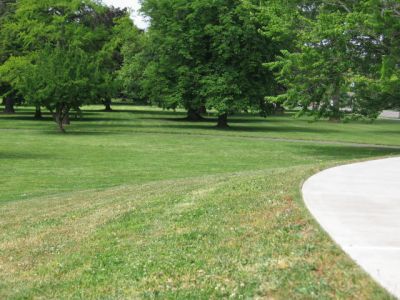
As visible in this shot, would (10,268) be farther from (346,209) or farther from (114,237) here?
(346,209)

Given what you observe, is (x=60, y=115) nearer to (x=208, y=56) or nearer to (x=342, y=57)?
(x=208, y=56)

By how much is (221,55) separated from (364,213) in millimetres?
40748

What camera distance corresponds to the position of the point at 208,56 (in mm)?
50062

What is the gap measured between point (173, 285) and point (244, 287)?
761 mm

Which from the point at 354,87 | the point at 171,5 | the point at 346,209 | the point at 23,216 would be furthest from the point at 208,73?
the point at 346,209

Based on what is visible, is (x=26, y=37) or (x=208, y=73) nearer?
(x=208, y=73)

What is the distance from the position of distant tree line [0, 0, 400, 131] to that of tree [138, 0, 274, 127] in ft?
0.30

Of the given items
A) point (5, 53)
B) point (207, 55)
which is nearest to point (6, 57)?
point (5, 53)

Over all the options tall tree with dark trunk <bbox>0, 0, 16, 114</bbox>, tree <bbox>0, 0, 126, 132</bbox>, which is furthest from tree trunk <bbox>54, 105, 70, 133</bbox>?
tall tree with dark trunk <bbox>0, 0, 16, 114</bbox>

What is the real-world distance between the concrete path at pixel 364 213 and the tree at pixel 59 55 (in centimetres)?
2964

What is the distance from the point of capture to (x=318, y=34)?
76.8 feet

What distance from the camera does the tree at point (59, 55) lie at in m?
40.1

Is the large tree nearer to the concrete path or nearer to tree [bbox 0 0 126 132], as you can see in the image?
the concrete path

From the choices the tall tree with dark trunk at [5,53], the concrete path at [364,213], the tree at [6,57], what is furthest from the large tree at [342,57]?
the tall tree with dark trunk at [5,53]
